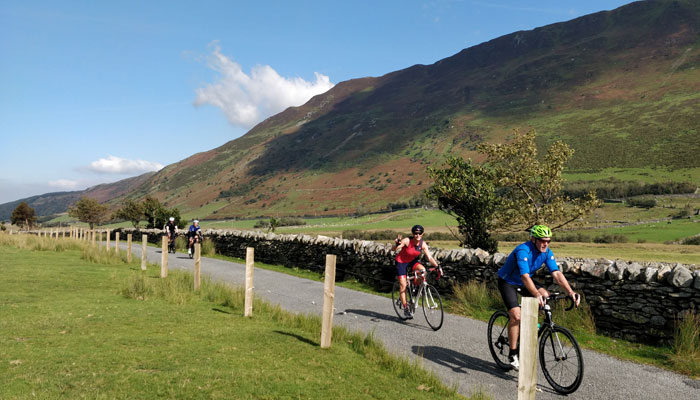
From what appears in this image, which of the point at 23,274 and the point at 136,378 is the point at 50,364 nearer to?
the point at 136,378

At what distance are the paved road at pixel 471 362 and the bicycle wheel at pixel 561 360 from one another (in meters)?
0.15

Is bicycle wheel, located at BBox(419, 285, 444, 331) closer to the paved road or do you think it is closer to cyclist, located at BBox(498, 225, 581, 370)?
the paved road

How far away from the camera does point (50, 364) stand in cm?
542

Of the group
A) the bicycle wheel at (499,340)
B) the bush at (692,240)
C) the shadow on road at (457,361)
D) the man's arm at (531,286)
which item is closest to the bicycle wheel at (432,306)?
the shadow on road at (457,361)

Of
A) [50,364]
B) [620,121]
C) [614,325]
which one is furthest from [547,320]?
[620,121]

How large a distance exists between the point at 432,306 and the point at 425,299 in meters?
0.26

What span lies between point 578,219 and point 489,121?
125 metres

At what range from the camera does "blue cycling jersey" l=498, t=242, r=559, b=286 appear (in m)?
5.94

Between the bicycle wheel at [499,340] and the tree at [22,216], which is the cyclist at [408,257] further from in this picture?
the tree at [22,216]

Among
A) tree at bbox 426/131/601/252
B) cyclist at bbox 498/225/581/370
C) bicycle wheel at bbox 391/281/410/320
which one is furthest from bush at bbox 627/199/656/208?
cyclist at bbox 498/225/581/370

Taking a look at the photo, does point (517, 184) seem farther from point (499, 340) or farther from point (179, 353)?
point (179, 353)

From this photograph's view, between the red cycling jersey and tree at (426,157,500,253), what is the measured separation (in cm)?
1175

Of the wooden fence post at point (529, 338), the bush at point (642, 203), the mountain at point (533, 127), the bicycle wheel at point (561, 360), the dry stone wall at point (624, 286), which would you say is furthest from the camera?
the mountain at point (533, 127)

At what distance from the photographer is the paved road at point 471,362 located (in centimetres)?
583
